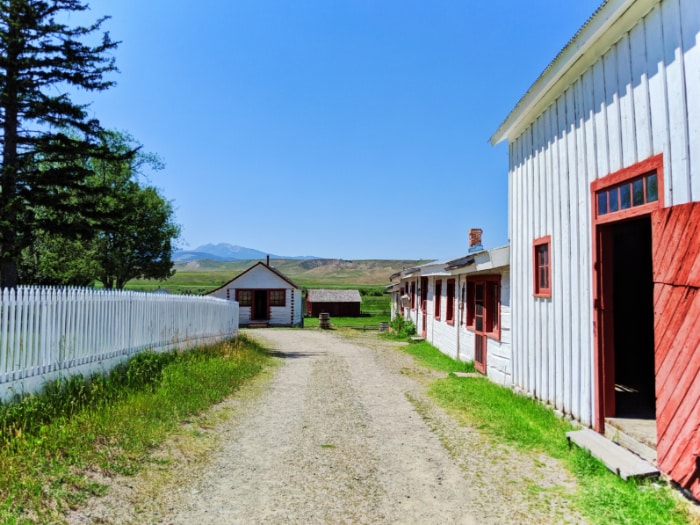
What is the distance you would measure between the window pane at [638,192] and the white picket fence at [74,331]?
7338mm

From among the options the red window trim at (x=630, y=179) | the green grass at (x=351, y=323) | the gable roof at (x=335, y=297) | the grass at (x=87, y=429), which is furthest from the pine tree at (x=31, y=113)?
the gable roof at (x=335, y=297)

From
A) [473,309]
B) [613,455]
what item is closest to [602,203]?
[613,455]

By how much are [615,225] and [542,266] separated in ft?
4.91

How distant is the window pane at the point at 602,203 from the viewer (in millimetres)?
5348

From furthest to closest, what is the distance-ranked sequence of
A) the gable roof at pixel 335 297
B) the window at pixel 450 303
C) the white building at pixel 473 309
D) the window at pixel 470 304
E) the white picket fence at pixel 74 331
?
the gable roof at pixel 335 297
the window at pixel 450 303
the window at pixel 470 304
the white building at pixel 473 309
the white picket fence at pixel 74 331

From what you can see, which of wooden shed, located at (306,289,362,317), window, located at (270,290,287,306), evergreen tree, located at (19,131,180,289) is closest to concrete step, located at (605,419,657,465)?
evergreen tree, located at (19,131,180,289)

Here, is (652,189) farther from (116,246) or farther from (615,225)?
(116,246)

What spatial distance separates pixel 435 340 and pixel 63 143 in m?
13.6

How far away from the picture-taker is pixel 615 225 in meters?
6.03

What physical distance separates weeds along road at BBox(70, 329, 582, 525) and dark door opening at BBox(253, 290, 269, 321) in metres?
25.7

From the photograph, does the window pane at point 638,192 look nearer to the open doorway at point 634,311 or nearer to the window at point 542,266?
the window at point 542,266

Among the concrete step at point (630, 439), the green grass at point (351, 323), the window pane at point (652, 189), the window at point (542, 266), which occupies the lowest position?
the green grass at point (351, 323)

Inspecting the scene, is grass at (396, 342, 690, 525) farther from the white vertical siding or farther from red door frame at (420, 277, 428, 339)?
red door frame at (420, 277, 428, 339)

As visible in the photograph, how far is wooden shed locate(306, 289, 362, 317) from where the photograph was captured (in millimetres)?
51250
